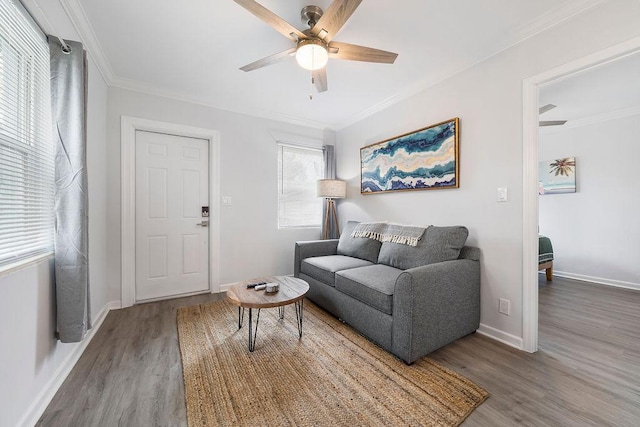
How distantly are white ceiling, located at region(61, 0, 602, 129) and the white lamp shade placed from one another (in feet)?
3.63

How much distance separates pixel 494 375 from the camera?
1645 mm

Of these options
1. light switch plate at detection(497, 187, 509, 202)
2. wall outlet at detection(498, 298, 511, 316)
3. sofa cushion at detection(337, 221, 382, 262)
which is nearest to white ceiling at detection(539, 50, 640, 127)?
light switch plate at detection(497, 187, 509, 202)

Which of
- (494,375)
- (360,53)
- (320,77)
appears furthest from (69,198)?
(494,375)

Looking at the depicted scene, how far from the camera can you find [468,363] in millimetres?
1775

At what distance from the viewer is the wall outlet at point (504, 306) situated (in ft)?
6.74

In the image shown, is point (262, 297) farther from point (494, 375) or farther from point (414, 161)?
point (414, 161)

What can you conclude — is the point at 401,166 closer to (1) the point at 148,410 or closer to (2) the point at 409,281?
(2) the point at 409,281

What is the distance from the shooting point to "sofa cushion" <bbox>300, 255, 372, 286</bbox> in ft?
8.36

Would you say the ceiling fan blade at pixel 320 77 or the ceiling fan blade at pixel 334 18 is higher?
the ceiling fan blade at pixel 334 18

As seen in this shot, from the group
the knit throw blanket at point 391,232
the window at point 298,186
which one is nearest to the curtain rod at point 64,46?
the window at point 298,186

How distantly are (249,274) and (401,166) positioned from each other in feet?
7.99

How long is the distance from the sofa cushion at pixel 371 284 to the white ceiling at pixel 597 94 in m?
2.12

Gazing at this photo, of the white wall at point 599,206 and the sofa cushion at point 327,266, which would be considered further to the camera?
the white wall at point 599,206

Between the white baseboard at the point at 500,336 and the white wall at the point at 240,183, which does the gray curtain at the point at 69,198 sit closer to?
the white wall at the point at 240,183
